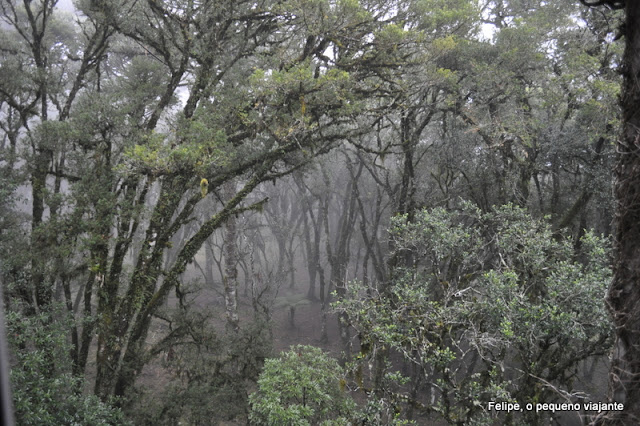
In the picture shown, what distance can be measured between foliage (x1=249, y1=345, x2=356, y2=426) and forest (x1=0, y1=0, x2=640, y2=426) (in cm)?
5

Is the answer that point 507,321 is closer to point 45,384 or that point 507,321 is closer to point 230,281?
point 45,384

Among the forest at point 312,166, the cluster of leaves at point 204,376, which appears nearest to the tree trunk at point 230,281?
the forest at point 312,166

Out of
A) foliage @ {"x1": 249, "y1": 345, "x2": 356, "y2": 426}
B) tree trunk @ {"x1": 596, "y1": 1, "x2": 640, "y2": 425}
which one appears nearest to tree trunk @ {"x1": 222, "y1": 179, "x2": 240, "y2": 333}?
foliage @ {"x1": 249, "y1": 345, "x2": 356, "y2": 426}

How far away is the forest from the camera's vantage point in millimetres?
5762

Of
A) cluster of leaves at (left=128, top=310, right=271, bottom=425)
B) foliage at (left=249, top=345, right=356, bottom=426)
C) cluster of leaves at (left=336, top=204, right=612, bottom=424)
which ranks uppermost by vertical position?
cluster of leaves at (left=336, top=204, right=612, bottom=424)

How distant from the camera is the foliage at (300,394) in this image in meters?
5.89

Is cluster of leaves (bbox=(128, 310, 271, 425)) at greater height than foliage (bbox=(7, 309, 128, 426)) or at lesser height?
lesser

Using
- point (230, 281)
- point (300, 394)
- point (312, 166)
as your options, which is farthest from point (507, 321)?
point (230, 281)

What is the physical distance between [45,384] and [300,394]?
3.50m

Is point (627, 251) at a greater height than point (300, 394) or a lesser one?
greater

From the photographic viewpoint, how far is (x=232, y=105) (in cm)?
926

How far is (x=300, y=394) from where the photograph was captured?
641 cm

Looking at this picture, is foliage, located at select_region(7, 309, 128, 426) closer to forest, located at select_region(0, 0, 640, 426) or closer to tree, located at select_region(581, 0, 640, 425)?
forest, located at select_region(0, 0, 640, 426)

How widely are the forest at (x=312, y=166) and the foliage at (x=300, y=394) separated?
0.05 metres
